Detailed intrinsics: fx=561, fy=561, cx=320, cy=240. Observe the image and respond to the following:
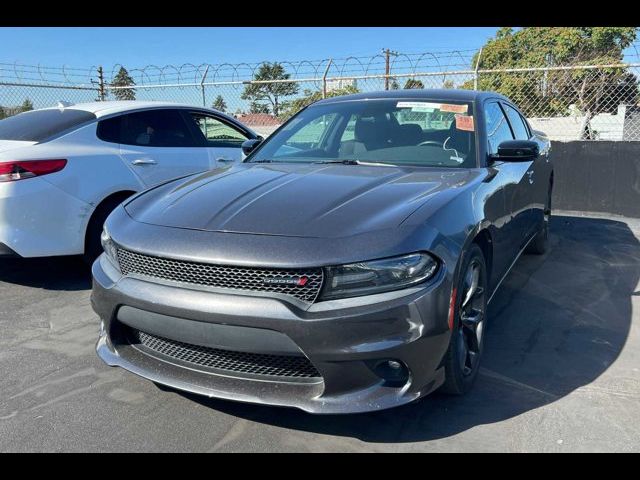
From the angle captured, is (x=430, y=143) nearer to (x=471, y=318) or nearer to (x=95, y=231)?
(x=471, y=318)

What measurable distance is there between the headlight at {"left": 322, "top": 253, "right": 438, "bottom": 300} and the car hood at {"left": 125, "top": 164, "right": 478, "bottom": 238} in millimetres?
173

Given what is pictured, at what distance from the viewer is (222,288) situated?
7.65 feet

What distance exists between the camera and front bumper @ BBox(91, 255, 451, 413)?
221 centimetres

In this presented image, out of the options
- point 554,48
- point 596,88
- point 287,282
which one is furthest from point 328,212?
point 554,48

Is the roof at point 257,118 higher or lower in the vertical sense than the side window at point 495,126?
lower

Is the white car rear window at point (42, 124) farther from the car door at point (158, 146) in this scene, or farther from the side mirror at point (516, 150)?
the side mirror at point (516, 150)

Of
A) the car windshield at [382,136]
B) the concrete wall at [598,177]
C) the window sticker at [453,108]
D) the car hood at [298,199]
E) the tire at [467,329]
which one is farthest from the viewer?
the concrete wall at [598,177]

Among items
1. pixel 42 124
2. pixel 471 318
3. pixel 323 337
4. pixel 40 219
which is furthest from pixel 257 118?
pixel 323 337

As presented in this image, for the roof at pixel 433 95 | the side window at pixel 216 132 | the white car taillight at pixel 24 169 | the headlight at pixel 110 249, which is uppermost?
the roof at pixel 433 95

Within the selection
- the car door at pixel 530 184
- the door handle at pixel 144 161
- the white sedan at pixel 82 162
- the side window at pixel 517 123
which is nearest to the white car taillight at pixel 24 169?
the white sedan at pixel 82 162

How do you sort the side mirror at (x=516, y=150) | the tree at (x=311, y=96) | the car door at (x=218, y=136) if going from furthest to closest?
the tree at (x=311, y=96)
the car door at (x=218, y=136)
the side mirror at (x=516, y=150)

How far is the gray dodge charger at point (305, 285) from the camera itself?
2.24 meters
